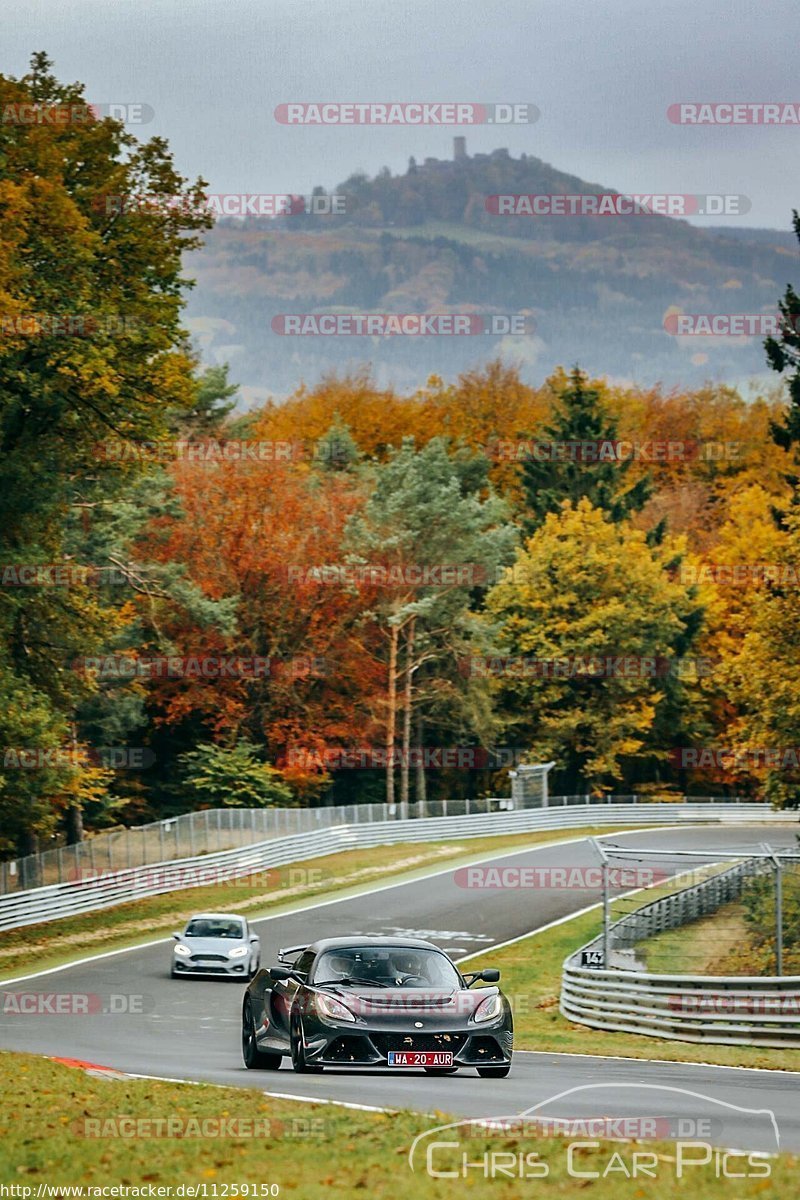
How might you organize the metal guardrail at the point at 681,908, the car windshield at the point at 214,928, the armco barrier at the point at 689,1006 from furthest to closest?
the car windshield at the point at 214,928
the metal guardrail at the point at 681,908
the armco barrier at the point at 689,1006

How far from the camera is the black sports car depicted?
1512 centimetres

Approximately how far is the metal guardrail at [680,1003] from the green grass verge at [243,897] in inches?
541

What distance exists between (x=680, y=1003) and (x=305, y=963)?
31.0 feet

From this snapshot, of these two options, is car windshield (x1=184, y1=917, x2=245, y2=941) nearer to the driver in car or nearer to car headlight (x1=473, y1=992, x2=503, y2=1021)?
the driver in car

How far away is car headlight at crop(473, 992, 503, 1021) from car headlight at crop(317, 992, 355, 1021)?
3.81 ft

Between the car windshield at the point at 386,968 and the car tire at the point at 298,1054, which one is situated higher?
the car windshield at the point at 386,968

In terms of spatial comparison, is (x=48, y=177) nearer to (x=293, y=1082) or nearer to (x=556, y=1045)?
(x=556, y=1045)

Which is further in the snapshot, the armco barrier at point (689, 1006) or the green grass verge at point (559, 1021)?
the armco barrier at point (689, 1006)

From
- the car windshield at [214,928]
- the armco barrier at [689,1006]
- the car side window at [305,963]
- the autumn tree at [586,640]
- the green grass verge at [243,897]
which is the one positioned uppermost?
the autumn tree at [586,640]

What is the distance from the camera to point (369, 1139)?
10.7 meters

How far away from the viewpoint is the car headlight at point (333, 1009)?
15.2 m

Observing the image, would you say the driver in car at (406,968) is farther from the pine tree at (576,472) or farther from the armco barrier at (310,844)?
the pine tree at (576,472)

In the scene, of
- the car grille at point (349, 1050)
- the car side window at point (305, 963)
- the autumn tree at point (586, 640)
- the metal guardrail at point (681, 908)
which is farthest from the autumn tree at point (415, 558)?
the car grille at point (349, 1050)

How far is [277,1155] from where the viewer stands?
10.2 m
